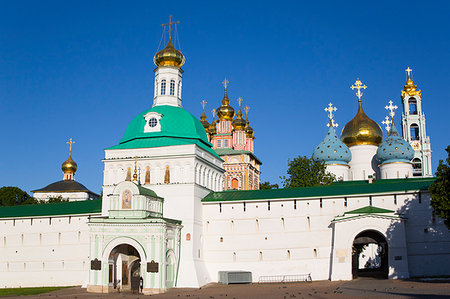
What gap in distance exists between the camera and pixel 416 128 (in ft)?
189

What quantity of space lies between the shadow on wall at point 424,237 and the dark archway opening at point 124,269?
44.8ft

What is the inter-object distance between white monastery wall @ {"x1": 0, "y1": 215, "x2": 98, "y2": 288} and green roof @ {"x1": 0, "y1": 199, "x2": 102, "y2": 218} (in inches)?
11.2

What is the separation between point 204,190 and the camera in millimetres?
31625

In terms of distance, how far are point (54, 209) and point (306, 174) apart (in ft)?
60.8

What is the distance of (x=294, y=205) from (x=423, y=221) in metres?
6.80

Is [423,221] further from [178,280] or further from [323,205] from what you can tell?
[178,280]

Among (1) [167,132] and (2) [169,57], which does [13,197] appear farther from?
(1) [167,132]

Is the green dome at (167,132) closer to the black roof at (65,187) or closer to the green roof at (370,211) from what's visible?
the green roof at (370,211)

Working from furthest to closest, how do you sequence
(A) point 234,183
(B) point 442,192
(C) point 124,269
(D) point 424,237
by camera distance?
(A) point 234,183 → (C) point 124,269 → (D) point 424,237 → (B) point 442,192

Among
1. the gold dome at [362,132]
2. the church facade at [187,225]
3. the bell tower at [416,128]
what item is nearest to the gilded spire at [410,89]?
the bell tower at [416,128]

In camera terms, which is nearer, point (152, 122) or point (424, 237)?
point (424, 237)

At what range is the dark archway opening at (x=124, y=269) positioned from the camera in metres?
27.7

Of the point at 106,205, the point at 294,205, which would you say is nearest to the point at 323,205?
the point at 294,205

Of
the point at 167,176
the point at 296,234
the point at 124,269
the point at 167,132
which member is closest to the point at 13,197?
the point at 167,132
